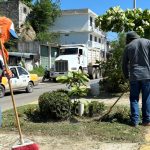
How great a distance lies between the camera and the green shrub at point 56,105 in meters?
9.08

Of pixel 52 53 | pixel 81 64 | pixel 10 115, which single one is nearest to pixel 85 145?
pixel 10 115

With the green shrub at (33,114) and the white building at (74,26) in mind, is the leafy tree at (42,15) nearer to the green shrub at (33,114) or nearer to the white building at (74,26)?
the white building at (74,26)

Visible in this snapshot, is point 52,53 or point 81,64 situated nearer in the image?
point 81,64

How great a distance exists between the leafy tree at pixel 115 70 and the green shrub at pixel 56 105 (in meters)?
6.99

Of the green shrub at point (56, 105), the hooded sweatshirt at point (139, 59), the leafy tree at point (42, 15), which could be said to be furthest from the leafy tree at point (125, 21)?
the leafy tree at point (42, 15)

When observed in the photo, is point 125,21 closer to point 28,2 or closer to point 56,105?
point 56,105

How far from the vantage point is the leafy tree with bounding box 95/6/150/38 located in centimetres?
1505

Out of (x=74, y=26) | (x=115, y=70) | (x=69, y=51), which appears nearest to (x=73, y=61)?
(x=69, y=51)

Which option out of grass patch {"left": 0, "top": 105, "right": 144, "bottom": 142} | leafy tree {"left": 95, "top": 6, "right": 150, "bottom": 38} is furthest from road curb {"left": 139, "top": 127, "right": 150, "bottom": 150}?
leafy tree {"left": 95, "top": 6, "right": 150, "bottom": 38}

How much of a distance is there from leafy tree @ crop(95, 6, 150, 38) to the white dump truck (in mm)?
16372

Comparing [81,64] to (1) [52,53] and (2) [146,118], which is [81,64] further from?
(2) [146,118]

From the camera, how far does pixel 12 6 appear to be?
5234 cm

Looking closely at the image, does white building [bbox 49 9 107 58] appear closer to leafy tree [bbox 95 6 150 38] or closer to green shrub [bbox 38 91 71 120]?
leafy tree [bbox 95 6 150 38]

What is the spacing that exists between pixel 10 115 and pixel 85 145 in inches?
134
